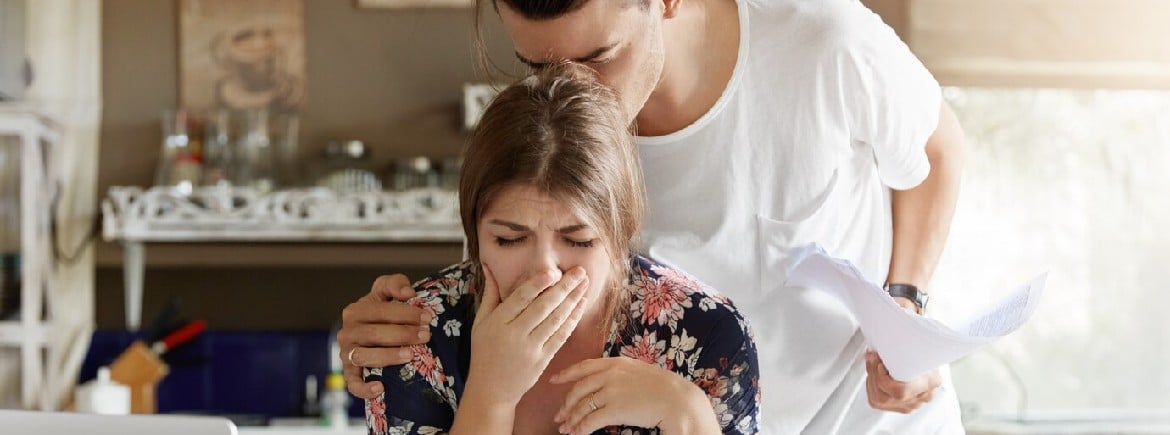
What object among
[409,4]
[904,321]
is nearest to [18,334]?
[409,4]

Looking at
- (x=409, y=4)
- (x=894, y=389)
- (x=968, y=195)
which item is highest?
(x=409, y=4)

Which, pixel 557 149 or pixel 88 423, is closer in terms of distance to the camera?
pixel 88 423

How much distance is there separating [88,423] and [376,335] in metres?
0.26

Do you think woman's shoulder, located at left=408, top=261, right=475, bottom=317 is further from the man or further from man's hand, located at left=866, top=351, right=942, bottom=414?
man's hand, located at left=866, top=351, right=942, bottom=414

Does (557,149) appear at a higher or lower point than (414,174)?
higher

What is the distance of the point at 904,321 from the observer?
1026mm

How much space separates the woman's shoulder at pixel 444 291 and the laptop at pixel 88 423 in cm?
28

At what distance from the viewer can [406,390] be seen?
1.07 meters

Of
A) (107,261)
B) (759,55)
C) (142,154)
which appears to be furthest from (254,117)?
(759,55)

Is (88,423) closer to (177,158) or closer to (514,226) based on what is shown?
(514,226)

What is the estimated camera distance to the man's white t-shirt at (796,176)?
3.88 ft

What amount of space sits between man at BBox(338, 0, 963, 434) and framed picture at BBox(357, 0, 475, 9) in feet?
5.86

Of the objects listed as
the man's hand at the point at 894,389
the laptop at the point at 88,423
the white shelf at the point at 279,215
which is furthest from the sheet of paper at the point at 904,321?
the white shelf at the point at 279,215

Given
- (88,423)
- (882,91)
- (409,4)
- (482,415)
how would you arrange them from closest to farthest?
1. (88,423)
2. (482,415)
3. (882,91)
4. (409,4)
